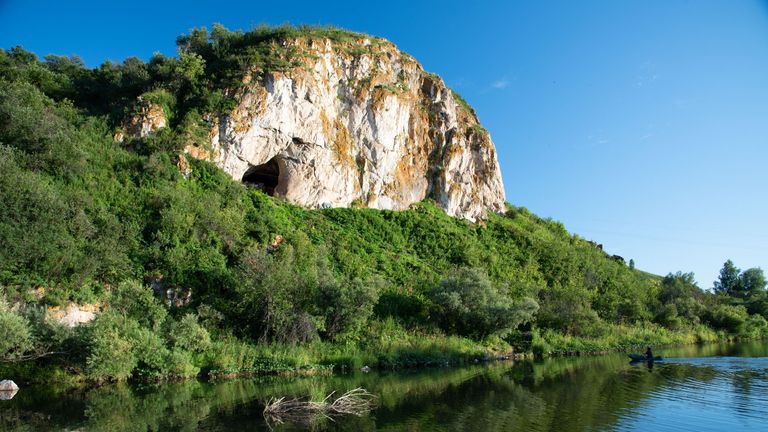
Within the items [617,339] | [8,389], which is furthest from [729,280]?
[8,389]

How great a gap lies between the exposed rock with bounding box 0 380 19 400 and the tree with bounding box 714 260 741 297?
5418 inches

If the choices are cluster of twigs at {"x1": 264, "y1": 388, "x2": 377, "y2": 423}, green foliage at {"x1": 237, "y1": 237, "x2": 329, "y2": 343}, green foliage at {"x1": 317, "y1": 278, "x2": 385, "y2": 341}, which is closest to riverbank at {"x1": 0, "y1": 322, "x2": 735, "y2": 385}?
green foliage at {"x1": 237, "y1": 237, "x2": 329, "y2": 343}

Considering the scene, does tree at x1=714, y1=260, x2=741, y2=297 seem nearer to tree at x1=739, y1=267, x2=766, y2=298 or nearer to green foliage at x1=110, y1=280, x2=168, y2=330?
tree at x1=739, y1=267, x2=766, y2=298

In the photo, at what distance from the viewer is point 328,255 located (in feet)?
130

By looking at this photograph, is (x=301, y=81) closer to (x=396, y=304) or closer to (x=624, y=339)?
(x=396, y=304)

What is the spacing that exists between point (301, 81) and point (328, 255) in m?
19.4

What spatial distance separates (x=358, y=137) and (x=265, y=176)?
11.1 m

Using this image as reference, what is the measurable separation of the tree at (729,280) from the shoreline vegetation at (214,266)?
74.0 meters

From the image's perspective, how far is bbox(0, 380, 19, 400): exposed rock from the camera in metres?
19.9

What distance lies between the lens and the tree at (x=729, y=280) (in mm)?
117312

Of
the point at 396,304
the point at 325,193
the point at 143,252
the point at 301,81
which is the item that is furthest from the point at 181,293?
the point at 301,81

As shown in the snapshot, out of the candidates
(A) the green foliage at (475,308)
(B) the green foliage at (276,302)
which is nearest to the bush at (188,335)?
(B) the green foliage at (276,302)

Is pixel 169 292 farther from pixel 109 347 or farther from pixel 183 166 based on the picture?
pixel 183 166

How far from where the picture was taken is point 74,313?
2464 cm
